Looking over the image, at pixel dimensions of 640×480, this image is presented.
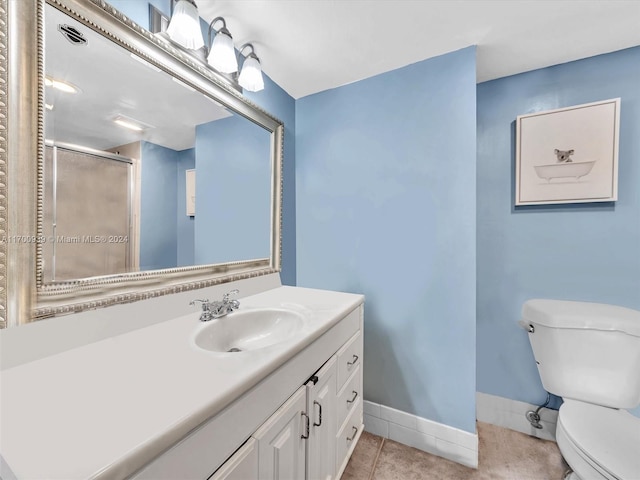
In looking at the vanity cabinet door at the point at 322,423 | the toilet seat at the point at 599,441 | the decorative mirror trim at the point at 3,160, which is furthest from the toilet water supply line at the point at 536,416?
the decorative mirror trim at the point at 3,160

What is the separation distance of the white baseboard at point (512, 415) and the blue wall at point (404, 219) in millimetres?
431

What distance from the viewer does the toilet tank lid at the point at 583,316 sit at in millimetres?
1190

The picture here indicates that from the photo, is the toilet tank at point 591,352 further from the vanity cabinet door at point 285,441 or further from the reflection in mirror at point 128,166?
the reflection in mirror at point 128,166

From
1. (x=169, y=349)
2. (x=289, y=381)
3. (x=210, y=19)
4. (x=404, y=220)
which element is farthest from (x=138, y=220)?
(x=404, y=220)

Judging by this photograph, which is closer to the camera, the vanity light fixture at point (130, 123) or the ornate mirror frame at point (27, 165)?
the ornate mirror frame at point (27, 165)

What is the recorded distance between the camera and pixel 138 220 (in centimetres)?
95

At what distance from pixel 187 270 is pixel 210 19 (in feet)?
3.53

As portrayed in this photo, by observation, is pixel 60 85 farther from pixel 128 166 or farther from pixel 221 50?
pixel 221 50

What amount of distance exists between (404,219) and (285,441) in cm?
115

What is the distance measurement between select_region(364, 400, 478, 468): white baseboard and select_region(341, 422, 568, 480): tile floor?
0.10 ft

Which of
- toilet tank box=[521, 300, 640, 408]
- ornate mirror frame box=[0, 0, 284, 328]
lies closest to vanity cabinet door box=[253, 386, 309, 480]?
ornate mirror frame box=[0, 0, 284, 328]

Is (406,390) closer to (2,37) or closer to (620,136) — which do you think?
(620,136)

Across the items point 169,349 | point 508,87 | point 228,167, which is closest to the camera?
point 169,349

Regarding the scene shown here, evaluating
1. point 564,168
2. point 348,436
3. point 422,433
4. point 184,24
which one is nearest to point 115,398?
point 348,436
